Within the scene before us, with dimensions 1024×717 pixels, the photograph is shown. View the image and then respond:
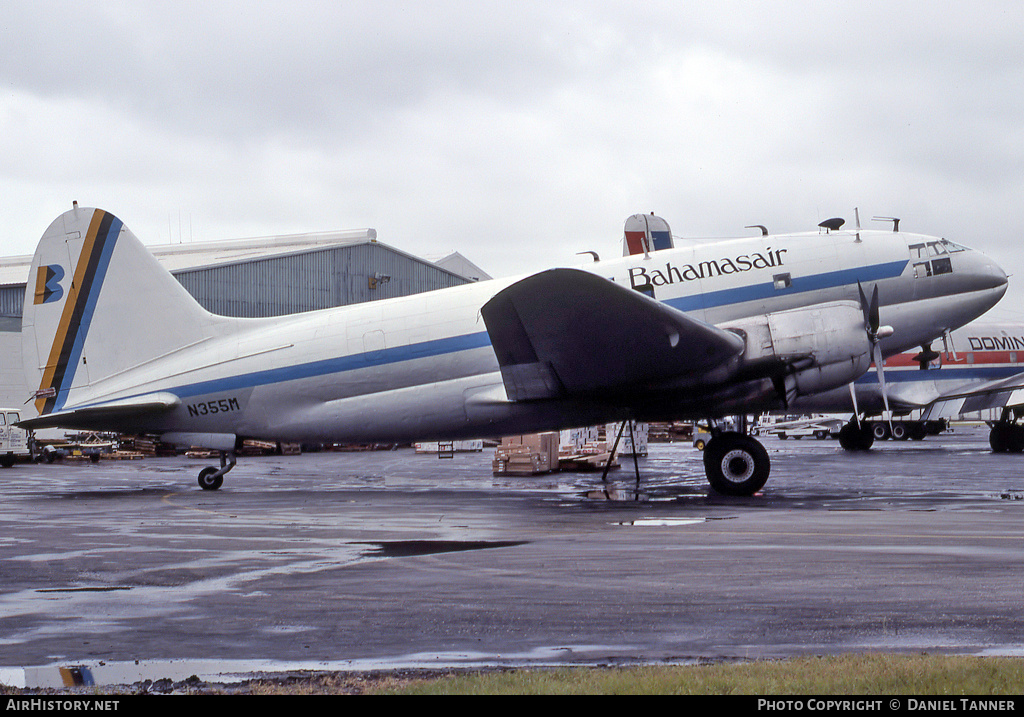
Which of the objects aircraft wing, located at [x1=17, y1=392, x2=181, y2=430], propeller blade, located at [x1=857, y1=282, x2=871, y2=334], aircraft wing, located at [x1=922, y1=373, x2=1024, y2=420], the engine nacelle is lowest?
aircraft wing, located at [x1=922, y1=373, x2=1024, y2=420]

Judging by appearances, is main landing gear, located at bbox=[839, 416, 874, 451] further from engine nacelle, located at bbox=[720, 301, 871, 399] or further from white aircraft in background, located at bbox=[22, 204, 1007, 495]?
engine nacelle, located at bbox=[720, 301, 871, 399]

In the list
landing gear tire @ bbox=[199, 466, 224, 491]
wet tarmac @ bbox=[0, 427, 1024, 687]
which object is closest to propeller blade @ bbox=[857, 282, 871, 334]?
wet tarmac @ bbox=[0, 427, 1024, 687]

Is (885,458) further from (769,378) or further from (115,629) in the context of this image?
(115,629)

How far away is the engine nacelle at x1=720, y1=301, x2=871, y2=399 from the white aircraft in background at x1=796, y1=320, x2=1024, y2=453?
57.7 feet

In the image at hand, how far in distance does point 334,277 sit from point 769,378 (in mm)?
41420

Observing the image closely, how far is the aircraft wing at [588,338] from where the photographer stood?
1562 centimetres

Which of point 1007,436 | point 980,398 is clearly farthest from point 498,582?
point 980,398

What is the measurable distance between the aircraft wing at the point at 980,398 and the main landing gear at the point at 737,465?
68.3ft

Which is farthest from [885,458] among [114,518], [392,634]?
[392,634]

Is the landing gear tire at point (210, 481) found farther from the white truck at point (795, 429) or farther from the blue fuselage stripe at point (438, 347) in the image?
the white truck at point (795, 429)

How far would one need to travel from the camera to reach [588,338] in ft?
54.6

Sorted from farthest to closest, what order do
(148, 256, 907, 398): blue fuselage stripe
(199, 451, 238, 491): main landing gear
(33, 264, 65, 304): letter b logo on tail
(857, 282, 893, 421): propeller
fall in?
(33, 264, 65, 304): letter b logo on tail
(199, 451, 238, 491): main landing gear
(148, 256, 907, 398): blue fuselage stripe
(857, 282, 893, 421): propeller

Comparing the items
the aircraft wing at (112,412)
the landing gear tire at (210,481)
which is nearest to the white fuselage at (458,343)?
the aircraft wing at (112,412)

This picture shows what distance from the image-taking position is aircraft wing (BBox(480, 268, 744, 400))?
15.6m
